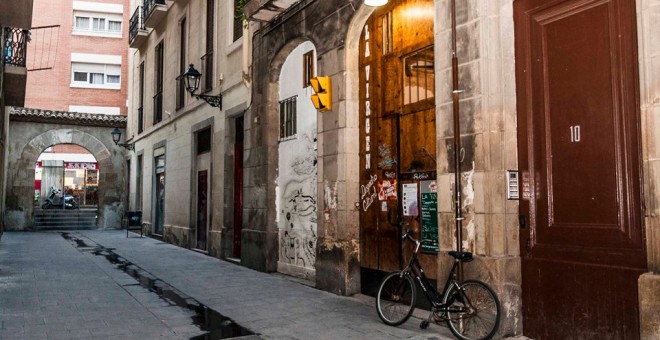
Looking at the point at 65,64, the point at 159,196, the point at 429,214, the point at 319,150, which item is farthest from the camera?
the point at 65,64

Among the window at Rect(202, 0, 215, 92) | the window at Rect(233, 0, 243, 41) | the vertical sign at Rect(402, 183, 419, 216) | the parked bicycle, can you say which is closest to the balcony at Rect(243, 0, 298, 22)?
the window at Rect(233, 0, 243, 41)

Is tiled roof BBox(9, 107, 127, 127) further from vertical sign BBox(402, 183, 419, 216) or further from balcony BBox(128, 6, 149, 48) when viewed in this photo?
vertical sign BBox(402, 183, 419, 216)

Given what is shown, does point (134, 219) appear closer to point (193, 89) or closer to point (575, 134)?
point (193, 89)

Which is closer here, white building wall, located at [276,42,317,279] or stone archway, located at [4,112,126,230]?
white building wall, located at [276,42,317,279]

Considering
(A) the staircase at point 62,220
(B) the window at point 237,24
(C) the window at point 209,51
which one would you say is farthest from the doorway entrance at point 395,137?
(A) the staircase at point 62,220

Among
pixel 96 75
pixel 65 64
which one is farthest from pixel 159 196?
pixel 65 64

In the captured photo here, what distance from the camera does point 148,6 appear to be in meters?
20.4

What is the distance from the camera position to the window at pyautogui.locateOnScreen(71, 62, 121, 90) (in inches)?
1241

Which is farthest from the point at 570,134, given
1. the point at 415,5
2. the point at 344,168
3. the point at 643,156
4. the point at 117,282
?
the point at 117,282

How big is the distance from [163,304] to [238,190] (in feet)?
17.8

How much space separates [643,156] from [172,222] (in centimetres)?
1511

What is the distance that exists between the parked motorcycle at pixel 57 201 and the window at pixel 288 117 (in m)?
24.6

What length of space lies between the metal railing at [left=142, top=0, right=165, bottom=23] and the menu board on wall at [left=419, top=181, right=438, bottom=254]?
14.6m

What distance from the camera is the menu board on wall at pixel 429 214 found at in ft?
22.4
